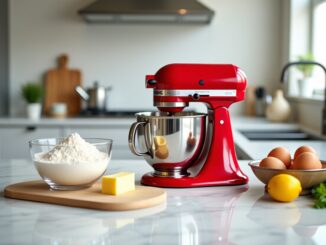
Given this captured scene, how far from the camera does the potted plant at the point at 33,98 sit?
388 centimetres

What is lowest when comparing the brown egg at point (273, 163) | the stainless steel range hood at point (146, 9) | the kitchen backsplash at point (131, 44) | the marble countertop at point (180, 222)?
the marble countertop at point (180, 222)

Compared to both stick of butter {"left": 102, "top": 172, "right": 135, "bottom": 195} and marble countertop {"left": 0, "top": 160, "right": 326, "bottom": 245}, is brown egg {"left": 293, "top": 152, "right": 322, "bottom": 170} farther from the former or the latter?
stick of butter {"left": 102, "top": 172, "right": 135, "bottom": 195}

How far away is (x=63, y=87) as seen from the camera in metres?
4.20

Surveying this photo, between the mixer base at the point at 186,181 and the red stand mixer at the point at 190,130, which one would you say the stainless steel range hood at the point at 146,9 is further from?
the mixer base at the point at 186,181

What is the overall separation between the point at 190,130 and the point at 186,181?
5.6 inches

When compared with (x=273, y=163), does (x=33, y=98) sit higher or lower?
higher

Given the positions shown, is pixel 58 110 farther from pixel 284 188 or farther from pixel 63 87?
pixel 284 188

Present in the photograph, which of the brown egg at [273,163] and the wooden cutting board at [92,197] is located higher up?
the brown egg at [273,163]

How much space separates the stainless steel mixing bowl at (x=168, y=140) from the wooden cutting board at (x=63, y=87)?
2.83 meters

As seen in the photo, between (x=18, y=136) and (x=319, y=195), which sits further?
(x=18, y=136)

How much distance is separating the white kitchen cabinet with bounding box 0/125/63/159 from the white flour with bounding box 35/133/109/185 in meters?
2.32

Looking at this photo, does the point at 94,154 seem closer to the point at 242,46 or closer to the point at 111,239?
the point at 111,239

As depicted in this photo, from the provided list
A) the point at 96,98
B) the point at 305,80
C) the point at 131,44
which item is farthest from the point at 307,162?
the point at 131,44

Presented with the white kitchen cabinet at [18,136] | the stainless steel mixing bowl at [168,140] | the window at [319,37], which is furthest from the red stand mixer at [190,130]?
the window at [319,37]
